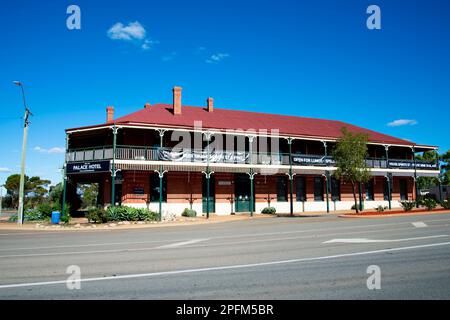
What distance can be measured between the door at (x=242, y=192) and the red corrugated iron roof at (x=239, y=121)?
3.89m

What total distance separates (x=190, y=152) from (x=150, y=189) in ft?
12.5

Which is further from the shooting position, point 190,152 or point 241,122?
point 241,122

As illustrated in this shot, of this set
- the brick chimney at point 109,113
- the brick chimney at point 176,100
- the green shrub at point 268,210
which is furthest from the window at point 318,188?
the brick chimney at point 109,113

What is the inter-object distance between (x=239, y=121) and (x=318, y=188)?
885cm

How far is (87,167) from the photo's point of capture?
75.4 ft

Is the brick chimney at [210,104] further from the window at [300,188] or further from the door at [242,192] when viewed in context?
the window at [300,188]

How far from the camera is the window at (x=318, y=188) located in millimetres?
30341

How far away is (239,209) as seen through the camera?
89.1 feet

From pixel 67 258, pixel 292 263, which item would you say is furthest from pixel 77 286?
pixel 292 263

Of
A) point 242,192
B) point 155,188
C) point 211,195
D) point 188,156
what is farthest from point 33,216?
point 242,192

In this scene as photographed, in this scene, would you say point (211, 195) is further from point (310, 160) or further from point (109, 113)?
point (109, 113)

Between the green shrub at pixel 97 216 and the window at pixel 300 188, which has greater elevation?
the window at pixel 300 188
